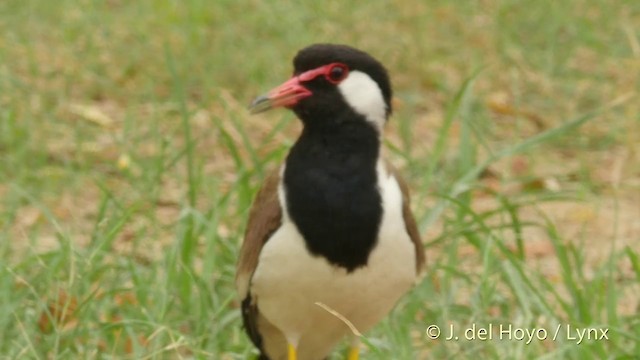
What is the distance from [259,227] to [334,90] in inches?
15.1

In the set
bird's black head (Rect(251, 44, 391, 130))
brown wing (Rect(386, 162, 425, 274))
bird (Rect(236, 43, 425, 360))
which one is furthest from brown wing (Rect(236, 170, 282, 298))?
brown wing (Rect(386, 162, 425, 274))

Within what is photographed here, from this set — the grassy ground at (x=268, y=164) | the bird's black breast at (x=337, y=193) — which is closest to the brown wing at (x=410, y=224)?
Result: the bird's black breast at (x=337, y=193)

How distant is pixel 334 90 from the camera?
4.22 metres

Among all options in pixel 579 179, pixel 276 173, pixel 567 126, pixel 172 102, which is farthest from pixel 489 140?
pixel 276 173

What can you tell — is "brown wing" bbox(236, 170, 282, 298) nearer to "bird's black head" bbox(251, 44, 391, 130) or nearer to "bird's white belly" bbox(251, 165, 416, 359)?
"bird's white belly" bbox(251, 165, 416, 359)

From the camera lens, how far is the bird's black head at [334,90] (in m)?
4.22

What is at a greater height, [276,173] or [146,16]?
[276,173]

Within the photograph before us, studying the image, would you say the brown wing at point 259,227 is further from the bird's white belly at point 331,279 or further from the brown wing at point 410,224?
the brown wing at point 410,224

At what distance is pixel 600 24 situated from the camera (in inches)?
336

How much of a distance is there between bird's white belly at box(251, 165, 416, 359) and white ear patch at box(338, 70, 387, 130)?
0.17 metres

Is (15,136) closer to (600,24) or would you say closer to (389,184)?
(389,184)

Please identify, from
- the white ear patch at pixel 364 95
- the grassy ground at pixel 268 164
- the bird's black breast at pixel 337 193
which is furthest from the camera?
the grassy ground at pixel 268 164

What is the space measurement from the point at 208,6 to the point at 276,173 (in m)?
4.06

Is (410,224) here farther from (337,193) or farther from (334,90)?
(334,90)
